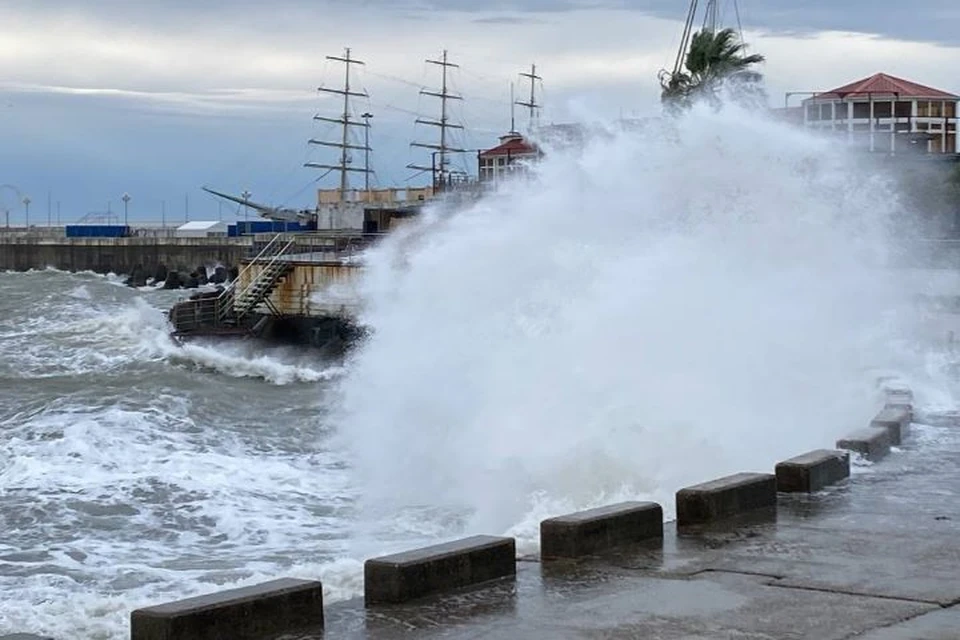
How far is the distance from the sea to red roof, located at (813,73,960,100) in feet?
76.1

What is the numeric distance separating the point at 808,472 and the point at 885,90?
39.2m

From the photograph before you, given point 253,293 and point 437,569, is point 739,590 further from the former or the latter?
point 253,293

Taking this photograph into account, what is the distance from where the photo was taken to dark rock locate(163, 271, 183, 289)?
7475cm

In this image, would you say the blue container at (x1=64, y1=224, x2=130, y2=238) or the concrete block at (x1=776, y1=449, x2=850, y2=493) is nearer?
the concrete block at (x1=776, y1=449, x2=850, y2=493)

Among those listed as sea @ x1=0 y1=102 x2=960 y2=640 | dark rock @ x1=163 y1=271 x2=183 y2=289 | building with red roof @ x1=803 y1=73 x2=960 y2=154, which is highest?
building with red roof @ x1=803 y1=73 x2=960 y2=154

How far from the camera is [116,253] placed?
288 feet

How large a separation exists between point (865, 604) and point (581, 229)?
412 inches

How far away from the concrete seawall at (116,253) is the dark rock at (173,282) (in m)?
3.28

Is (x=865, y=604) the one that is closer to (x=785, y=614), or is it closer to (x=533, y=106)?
(x=785, y=614)

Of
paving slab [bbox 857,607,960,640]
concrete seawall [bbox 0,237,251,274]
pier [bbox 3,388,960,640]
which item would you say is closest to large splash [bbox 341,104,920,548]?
pier [bbox 3,388,960,640]

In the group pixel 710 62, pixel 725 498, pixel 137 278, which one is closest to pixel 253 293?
pixel 710 62

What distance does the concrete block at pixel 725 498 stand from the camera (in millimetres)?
8312

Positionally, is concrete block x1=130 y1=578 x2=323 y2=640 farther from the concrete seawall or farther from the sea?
the concrete seawall

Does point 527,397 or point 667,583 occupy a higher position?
point 527,397
